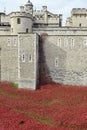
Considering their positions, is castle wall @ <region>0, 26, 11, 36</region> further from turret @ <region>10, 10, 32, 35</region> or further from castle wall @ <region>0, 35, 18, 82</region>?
castle wall @ <region>0, 35, 18, 82</region>

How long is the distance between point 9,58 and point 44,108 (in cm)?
1634

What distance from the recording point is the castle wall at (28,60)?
50.2m

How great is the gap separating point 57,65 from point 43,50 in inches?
127

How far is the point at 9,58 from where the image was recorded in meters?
54.2

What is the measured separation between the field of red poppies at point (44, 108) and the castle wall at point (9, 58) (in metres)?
2.18

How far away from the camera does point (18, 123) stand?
33.8 metres

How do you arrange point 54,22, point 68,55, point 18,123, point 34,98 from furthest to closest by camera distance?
point 54,22 → point 68,55 → point 34,98 → point 18,123

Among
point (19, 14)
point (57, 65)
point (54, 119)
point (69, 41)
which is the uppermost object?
point (19, 14)

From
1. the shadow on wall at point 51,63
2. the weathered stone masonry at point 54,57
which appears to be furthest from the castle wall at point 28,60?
the shadow on wall at point 51,63

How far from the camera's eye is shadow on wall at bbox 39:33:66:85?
53.5 meters

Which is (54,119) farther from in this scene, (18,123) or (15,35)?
(15,35)

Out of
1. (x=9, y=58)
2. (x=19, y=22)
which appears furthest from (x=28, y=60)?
(x=19, y=22)

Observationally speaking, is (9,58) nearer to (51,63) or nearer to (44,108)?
(51,63)

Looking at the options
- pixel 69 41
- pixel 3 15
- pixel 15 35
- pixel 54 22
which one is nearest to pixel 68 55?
pixel 69 41
